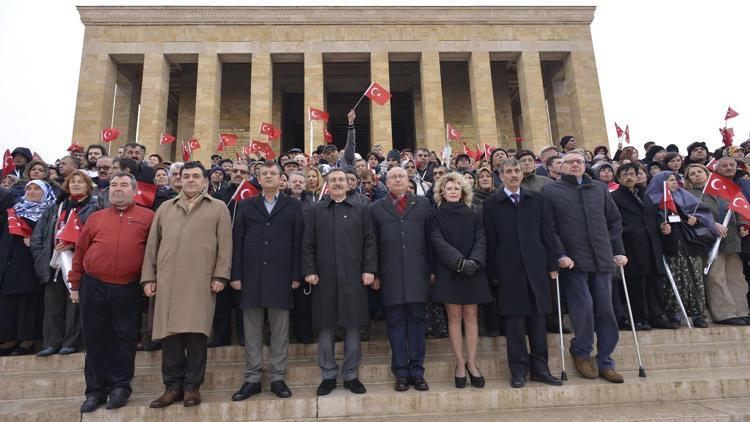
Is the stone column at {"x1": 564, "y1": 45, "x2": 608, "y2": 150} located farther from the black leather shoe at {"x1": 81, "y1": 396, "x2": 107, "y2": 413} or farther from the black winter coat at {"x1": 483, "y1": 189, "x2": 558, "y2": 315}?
the black leather shoe at {"x1": 81, "y1": 396, "x2": 107, "y2": 413}

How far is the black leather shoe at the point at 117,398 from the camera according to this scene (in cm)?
405

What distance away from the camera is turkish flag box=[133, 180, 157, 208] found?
570 centimetres

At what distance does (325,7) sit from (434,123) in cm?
781

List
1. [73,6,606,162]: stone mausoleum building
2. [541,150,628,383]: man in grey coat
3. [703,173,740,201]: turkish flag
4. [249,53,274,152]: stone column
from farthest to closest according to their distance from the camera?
[73,6,606,162]: stone mausoleum building
[249,53,274,152]: stone column
[703,173,740,201]: turkish flag
[541,150,628,383]: man in grey coat

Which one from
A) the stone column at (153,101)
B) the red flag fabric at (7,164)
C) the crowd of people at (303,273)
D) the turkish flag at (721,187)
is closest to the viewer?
the crowd of people at (303,273)

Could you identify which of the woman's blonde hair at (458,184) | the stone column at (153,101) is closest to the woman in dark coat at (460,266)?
the woman's blonde hair at (458,184)

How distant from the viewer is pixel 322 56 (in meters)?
21.3

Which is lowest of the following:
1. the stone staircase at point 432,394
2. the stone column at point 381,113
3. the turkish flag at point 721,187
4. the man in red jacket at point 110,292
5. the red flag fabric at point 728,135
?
the stone staircase at point 432,394

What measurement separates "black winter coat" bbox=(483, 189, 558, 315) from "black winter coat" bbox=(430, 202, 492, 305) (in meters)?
0.16

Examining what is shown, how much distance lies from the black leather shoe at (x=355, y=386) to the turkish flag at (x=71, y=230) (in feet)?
11.0

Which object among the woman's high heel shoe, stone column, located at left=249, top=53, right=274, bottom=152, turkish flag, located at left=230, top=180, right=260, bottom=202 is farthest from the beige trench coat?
stone column, located at left=249, top=53, right=274, bottom=152

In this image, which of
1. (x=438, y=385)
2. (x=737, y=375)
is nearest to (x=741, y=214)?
(x=737, y=375)

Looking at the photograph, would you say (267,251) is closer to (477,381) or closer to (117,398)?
(117,398)

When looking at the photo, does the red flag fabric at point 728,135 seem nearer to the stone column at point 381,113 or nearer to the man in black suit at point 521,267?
the man in black suit at point 521,267
